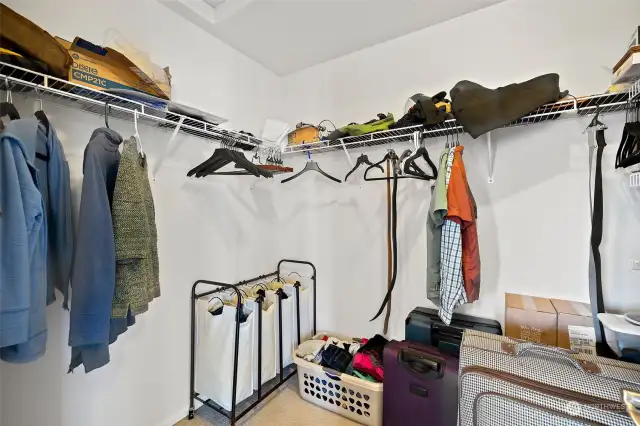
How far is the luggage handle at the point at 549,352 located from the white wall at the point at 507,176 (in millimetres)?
610

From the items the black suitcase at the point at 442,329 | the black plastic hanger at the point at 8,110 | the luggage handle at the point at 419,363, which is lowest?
the luggage handle at the point at 419,363

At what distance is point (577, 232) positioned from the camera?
1.50 m

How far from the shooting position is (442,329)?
1.56m

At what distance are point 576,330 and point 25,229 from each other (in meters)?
2.28

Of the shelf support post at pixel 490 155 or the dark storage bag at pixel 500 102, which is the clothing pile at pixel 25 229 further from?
the shelf support post at pixel 490 155

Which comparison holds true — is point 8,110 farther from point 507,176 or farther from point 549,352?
point 507,176

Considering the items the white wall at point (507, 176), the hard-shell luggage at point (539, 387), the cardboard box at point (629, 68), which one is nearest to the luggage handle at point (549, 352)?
the hard-shell luggage at point (539, 387)

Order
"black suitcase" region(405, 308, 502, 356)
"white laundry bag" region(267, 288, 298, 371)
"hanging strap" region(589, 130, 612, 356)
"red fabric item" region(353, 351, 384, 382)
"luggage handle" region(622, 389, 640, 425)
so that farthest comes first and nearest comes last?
"white laundry bag" region(267, 288, 298, 371) → "red fabric item" region(353, 351, 384, 382) → "black suitcase" region(405, 308, 502, 356) → "hanging strap" region(589, 130, 612, 356) → "luggage handle" region(622, 389, 640, 425)

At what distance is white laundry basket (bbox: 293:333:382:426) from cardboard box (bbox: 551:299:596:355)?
0.97 metres

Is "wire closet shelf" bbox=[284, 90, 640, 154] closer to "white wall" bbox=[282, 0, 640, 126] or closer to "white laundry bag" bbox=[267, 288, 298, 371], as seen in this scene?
"white wall" bbox=[282, 0, 640, 126]

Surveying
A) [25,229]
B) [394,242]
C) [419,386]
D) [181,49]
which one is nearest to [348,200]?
[394,242]

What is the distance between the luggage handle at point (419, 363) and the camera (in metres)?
1.31

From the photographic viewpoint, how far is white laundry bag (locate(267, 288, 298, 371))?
197 cm

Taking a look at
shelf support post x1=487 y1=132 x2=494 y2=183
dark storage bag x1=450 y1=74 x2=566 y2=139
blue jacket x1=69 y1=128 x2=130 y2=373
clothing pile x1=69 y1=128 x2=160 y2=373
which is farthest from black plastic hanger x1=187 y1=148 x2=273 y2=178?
shelf support post x1=487 y1=132 x2=494 y2=183
